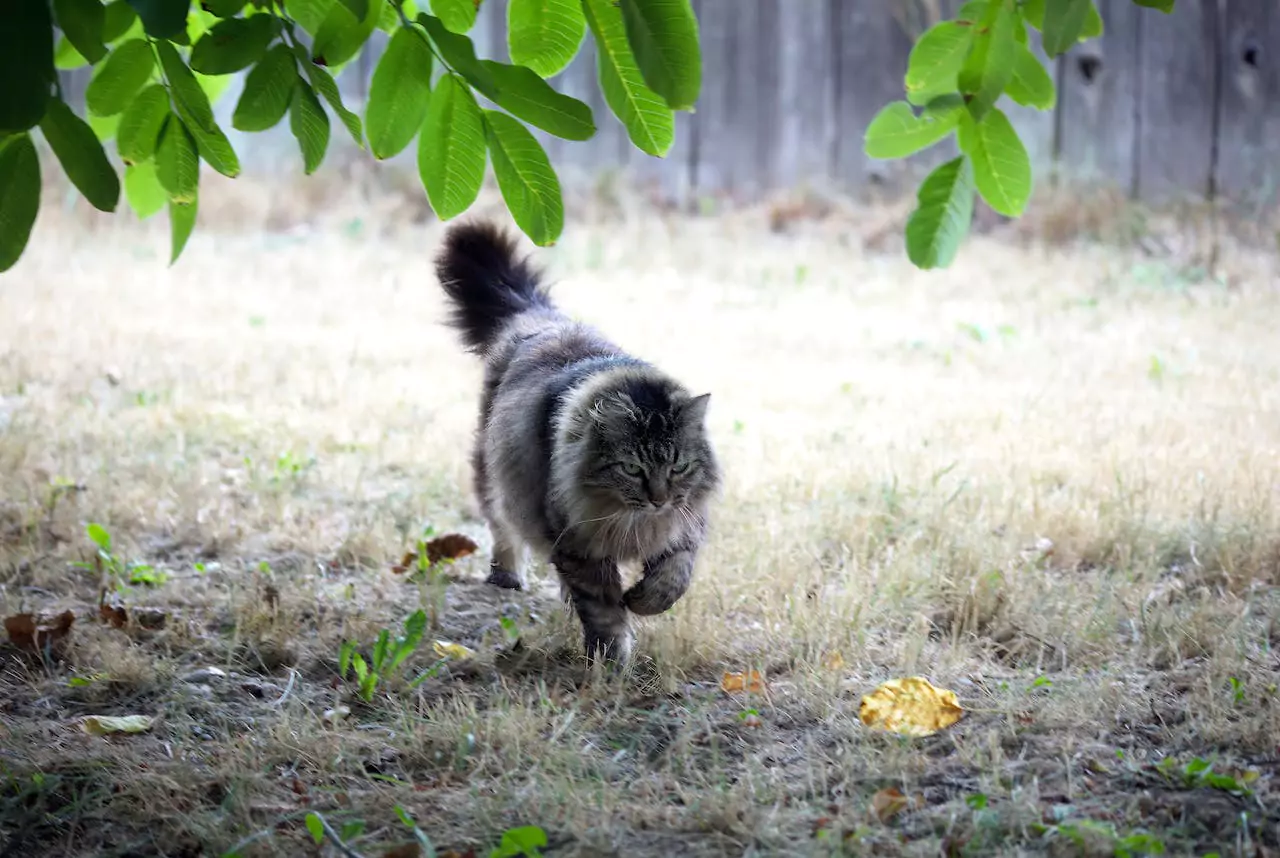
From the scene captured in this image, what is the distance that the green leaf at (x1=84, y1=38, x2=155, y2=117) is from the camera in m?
2.77

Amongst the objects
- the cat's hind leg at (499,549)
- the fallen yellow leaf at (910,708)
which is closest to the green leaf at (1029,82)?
the fallen yellow leaf at (910,708)

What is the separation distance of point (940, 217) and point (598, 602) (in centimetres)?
139

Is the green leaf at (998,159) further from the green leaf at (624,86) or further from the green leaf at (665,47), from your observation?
the green leaf at (665,47)

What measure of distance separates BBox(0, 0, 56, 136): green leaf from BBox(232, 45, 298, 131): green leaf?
0.44 metres

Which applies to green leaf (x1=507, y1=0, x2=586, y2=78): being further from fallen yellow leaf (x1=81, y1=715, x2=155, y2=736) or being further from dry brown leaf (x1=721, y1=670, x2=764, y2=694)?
fallen yellow leaf (x1=81, y1=715, x2=155, y2=736)

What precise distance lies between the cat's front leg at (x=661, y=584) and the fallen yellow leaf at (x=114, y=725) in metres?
1.28

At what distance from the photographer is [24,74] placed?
2.17 meters

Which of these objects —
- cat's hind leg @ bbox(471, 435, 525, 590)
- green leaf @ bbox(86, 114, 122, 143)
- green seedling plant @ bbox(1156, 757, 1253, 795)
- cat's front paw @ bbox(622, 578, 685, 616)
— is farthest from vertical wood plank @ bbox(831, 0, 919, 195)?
green seedling plant @ bbox(1156, 757, 1253, 795)

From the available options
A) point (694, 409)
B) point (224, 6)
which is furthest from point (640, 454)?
point (224, 6)

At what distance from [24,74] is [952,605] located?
8.99 ft

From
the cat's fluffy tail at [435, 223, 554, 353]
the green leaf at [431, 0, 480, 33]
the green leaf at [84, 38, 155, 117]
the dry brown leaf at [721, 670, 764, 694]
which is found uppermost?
the green leaf at [431, 0, 480, 33]

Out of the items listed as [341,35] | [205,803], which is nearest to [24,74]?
[341,35]

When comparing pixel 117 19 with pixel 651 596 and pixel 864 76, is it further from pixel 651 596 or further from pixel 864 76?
pixel 864 76

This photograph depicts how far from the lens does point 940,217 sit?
9.73 feet
